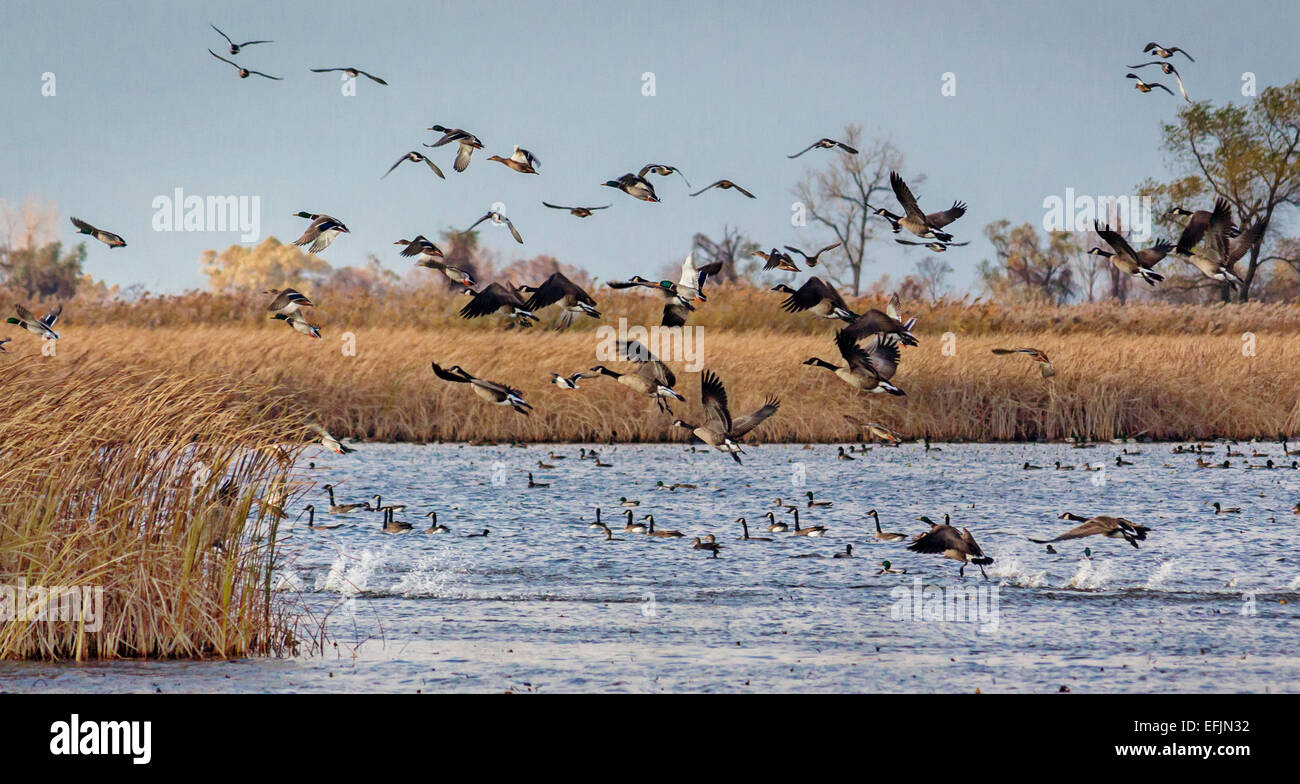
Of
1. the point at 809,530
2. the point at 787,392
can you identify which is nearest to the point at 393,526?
the point at 809,530

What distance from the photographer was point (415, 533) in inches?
603

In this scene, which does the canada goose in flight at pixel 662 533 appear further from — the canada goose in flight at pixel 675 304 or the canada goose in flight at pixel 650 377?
the canada goose in flight at pixel 675 304

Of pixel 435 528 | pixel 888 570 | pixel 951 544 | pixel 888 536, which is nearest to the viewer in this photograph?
pixel 951 544

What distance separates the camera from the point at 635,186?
1330 centimetres

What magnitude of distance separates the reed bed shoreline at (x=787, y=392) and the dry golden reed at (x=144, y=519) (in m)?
14.3

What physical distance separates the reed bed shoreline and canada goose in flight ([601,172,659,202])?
1136cm

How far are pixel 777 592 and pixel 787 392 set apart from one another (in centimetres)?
1358

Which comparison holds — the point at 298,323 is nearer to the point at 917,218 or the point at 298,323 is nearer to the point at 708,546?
the point at 708,546

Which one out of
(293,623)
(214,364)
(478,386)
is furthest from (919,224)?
(214,364)

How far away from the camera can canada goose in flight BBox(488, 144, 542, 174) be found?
1334cm

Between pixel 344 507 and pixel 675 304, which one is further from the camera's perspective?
pixel 344 507
